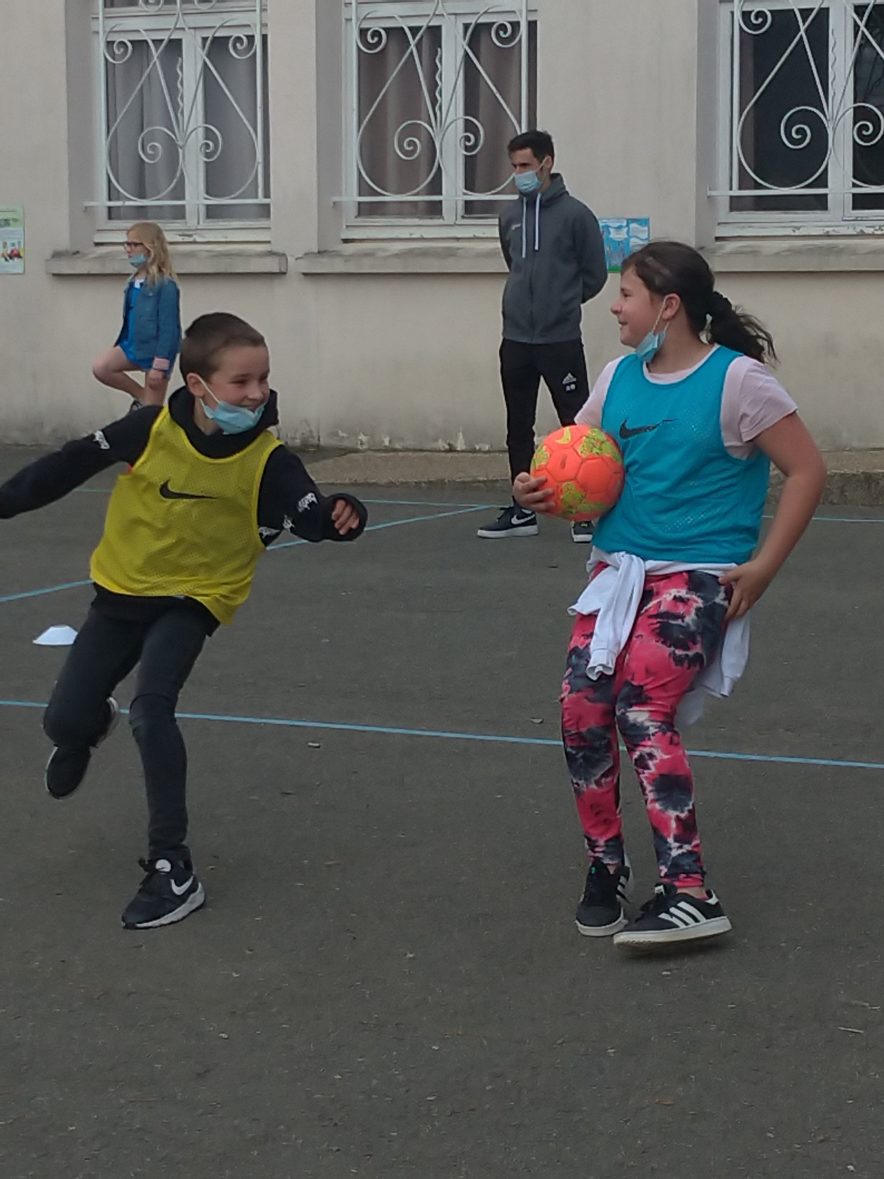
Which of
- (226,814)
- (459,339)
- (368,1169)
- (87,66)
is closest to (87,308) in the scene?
(87,66)

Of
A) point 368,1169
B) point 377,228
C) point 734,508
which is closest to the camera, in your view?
point 368,1169

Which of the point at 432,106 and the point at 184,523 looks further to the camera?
the point at 432,106

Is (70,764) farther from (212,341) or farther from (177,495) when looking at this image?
(212,341)

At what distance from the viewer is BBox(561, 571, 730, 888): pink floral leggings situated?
15.5 feet

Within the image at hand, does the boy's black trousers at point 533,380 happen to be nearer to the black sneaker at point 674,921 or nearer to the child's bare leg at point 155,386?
the child's bare leg at point 155,386

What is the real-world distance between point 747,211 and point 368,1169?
1190 cm

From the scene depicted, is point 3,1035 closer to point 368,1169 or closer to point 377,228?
point 368,1169

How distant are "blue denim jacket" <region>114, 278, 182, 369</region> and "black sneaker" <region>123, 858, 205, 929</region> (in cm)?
768

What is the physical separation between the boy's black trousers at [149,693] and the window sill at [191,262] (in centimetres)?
1048

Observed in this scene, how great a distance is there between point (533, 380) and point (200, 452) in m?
6.24

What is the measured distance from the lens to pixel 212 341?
5059 millimetres

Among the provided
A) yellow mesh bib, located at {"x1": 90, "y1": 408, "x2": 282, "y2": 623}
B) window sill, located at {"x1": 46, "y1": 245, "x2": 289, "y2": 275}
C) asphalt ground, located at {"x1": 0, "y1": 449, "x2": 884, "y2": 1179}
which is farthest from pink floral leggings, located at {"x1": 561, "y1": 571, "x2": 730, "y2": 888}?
window sill, located at {"x1": 46, "y1": 245, "x2": 289, "y2": 275}

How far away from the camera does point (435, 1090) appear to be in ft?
12.9

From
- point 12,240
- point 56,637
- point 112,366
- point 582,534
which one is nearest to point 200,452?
point 56,637
